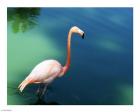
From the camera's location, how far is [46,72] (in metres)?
1.55

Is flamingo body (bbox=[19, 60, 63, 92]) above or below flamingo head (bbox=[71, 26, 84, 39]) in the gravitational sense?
below

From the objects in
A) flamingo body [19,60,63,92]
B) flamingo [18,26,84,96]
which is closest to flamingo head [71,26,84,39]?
flamingo [18,26,84,96]

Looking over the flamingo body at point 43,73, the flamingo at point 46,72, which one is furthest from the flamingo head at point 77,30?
the flamingo body at point 43,73

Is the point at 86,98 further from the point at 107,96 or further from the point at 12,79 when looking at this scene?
the point at 12,79

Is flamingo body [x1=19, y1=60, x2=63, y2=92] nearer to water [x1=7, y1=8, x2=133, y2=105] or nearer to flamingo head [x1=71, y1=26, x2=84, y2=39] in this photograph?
water [x1=7, y1=8, x2=133, y2=105]

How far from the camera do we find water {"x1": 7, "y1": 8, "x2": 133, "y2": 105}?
157 centimetres

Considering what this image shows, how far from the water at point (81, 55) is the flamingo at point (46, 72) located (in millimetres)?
24

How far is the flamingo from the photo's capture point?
154cm

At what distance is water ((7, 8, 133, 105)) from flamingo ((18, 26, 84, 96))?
2cm

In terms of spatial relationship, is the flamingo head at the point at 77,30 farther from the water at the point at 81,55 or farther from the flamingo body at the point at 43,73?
the flamingo body at the point at 43,73

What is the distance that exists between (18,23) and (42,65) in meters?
0.22

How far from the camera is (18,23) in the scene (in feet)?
5.31

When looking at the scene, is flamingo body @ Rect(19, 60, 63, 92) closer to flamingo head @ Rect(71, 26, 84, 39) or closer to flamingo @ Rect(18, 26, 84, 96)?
flamingo @ Rect(18, 26, 84, 96)
